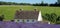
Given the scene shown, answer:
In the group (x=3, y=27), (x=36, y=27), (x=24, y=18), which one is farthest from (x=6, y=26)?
(x=24, y=18)

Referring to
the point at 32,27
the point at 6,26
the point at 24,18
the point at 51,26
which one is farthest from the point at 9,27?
the point at 24,18

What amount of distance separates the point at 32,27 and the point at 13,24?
7.0 inches

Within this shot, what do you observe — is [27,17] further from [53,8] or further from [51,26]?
[51,26]

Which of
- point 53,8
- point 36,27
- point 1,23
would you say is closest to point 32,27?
point 36,27

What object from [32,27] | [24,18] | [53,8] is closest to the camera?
[32,27]

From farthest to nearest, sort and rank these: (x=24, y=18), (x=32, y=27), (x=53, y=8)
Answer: (x=53, y=8) → (x=24, y=18) → (x=32, y=27)

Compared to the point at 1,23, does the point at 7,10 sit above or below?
below

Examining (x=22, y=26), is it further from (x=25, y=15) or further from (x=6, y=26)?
(x=25, y=15)

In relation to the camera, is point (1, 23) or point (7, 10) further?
point (7, 10)

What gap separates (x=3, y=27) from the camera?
1723mm

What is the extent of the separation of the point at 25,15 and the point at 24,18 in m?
1.16

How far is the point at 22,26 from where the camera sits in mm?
1724

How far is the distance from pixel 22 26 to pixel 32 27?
3.5 inches

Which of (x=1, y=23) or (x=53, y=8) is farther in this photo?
(x=53, y=8)
